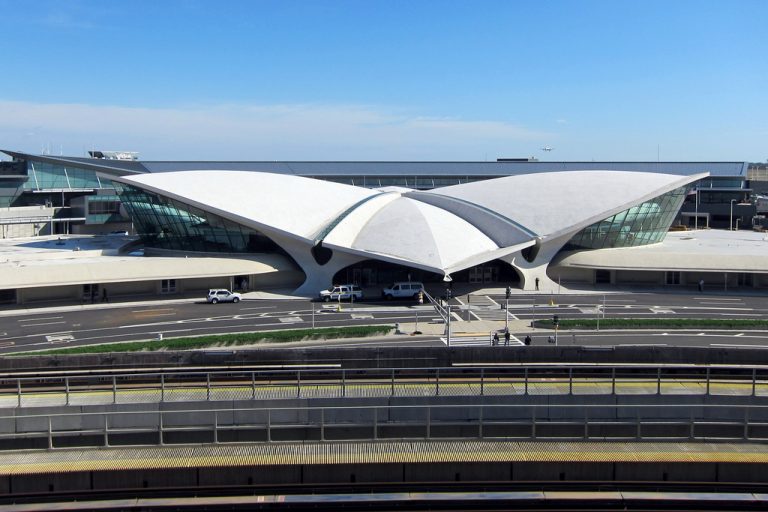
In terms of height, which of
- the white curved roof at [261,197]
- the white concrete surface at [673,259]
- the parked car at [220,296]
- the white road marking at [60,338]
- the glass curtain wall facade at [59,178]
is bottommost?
the white road marking at [60,338]

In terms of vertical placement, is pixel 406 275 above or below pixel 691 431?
above

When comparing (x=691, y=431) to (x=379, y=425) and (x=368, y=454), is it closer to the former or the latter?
(x=379, y=425)

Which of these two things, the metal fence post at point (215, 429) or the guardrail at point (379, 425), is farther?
the guardrail at point (379, 425)

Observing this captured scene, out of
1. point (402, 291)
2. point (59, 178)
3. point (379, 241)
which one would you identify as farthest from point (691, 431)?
point (59, 178)

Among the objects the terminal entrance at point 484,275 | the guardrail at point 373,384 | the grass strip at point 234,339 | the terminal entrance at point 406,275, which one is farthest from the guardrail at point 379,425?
the terminal entrance at point 484,275

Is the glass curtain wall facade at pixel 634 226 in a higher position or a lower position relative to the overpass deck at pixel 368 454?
higher

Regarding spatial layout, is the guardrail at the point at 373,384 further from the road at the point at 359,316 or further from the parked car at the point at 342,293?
the parked car at the point at 342,293

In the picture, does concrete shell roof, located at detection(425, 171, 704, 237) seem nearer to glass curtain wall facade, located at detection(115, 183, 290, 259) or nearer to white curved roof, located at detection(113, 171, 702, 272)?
white curved roof, located at detection(113, 171, 702, 272)
